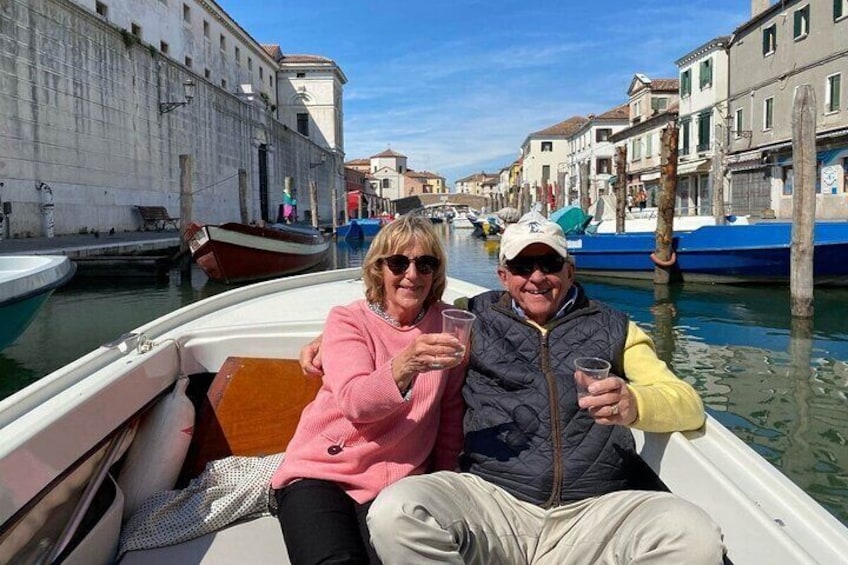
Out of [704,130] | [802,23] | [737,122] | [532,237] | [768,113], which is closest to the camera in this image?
[532,237]

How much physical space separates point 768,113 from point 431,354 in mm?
25530

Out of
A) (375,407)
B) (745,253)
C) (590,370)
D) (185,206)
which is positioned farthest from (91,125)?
(590,370)

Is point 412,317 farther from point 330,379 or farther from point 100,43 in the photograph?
point 100,43

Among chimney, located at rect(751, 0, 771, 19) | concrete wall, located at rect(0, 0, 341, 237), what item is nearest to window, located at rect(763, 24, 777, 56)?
chimney, located at rect(751, 0, 771, 19)

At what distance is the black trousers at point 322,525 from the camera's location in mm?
1616

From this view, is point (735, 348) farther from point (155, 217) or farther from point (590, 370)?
point (155, 217)

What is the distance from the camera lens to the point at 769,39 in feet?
75.0

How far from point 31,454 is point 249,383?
1.03m

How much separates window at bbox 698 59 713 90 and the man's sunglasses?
96.0 feet

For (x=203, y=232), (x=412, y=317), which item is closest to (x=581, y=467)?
(x=412, y=317)

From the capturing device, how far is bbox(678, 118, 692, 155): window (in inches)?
1185

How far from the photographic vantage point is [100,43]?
54.5 ft

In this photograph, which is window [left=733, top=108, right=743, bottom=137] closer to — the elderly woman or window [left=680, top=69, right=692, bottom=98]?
window [left=680, top=69, right=692, bottom=98]

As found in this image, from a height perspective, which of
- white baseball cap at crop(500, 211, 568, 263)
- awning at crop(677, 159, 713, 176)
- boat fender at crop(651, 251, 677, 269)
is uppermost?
awning at crop(677, 159, 713, 176)
